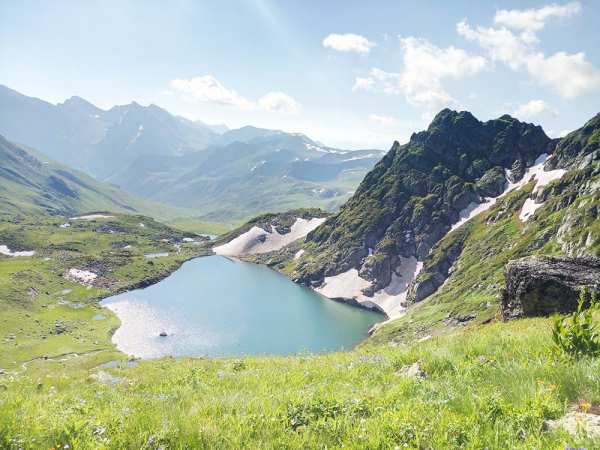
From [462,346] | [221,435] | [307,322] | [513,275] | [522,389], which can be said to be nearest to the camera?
[221,435]

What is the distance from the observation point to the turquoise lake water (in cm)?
13050

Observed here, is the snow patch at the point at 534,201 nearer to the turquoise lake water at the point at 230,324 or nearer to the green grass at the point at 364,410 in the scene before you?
the turquoise lake water at the point at 230,324

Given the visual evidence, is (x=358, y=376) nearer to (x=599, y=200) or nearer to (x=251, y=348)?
(x=251, y=348)

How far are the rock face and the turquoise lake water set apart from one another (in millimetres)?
95913

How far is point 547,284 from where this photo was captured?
22266 mm

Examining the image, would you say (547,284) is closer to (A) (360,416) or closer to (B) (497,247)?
(A) (360,416)

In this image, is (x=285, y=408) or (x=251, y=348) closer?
(x=285, y=408)

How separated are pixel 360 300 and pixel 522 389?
635ft

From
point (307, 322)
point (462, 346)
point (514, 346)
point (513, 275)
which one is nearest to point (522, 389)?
point (514, 346)

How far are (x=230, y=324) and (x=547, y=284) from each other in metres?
143

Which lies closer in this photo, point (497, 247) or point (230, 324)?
point (230, 324)

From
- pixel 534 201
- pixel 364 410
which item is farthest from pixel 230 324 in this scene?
pixel 364 410

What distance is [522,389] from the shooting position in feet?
20.7

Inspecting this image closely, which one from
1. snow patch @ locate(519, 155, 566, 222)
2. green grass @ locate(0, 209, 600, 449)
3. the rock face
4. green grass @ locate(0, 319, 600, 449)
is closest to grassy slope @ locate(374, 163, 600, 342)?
snow patch @ locate(519, 155, 566, 222)
